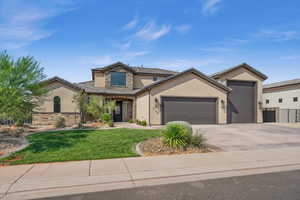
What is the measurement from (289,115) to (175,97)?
17.2 metres

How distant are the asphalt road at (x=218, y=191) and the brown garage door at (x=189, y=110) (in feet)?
37.9

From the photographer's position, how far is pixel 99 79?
2117cm

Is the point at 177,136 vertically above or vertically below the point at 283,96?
below

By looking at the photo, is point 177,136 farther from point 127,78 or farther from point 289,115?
point 289,115

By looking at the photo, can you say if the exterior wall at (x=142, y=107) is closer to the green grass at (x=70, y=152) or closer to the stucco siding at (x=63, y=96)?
the stucco siding at (x=63, y=96)

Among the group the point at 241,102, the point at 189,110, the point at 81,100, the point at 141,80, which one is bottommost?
the point at 189,110

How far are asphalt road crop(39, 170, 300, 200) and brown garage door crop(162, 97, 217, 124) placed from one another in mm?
11567

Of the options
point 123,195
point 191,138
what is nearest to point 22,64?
point 123,195

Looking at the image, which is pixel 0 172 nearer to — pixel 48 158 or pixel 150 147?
pixel 48 158

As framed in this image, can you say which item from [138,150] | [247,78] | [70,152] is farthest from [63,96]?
[247,78]

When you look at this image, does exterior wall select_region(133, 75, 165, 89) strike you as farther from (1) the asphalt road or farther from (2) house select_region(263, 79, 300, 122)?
(1) the asphalt road

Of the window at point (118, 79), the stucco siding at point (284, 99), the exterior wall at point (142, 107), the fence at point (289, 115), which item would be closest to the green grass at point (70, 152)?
the exterior wall at point (142, 107)

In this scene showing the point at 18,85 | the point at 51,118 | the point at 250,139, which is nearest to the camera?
the point at 18,85

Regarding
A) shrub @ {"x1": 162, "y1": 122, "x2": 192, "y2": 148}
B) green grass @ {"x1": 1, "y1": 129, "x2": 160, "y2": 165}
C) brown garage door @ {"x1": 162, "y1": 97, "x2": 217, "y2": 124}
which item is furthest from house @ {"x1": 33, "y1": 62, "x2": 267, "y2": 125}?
shrub @ {"x1": 162, "y1": 122, "x2": 192, "y2": 148}
